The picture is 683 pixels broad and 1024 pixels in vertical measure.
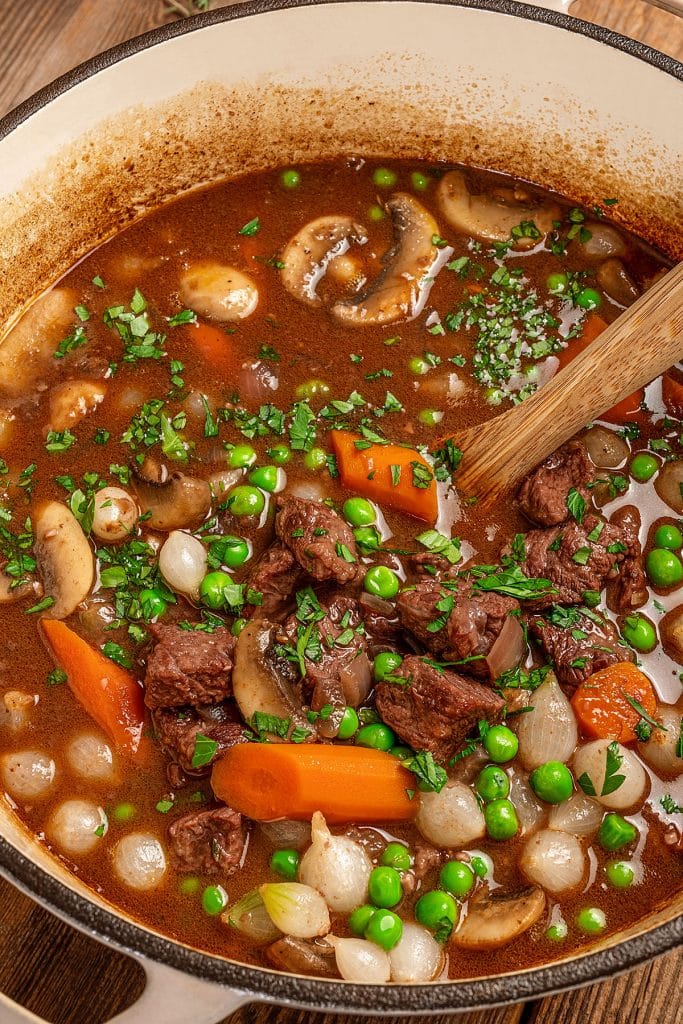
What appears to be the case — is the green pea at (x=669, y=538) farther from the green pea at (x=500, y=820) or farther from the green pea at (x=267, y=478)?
the green pea at (x=267, y=478)

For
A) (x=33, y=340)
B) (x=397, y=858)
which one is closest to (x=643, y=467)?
(x=397, y=858)

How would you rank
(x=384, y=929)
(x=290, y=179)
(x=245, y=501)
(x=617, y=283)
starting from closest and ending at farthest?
(x=384, y=929)
(x=245, y=501)
(x=617, y=283)
(x=290, y=179)

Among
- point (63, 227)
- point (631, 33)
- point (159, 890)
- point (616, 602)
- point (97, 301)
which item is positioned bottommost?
point (616, 602)

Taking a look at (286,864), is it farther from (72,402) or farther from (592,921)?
(72,402)

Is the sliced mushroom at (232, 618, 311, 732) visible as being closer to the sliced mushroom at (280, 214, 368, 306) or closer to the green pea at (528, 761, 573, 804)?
the green pea at (528, 761, 573, 804)

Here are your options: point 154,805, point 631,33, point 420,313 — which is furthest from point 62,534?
point 631,33

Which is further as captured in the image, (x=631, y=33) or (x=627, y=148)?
(x=631, y=33)

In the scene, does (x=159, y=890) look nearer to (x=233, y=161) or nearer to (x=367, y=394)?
(x=367, y=394)
